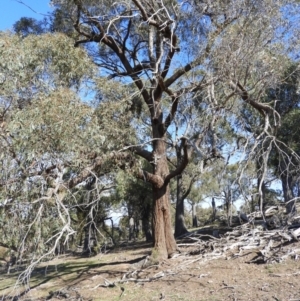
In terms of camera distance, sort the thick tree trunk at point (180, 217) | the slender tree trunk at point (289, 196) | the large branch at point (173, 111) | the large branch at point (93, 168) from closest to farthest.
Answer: the large branch at point (93, 168) < the slender tree trunk at point (289, 196) < the large branch at point (173, 111) < the thick tree trunk at point (180, 217)

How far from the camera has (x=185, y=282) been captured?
7996mm

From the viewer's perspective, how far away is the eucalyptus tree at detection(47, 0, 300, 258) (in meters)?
8.81

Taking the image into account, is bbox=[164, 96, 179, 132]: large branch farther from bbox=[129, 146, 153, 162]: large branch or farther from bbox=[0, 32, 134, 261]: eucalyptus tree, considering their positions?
bbox=[0, 32, 134, 261]: eucalyptus tree

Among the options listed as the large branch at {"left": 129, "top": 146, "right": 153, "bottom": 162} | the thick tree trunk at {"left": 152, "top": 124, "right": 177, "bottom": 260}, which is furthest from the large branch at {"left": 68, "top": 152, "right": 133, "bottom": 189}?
the thick tree trunk at {"left": 152, "top": 124, "right": 177, "bottom": 260}

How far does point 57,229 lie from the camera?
7926 mm

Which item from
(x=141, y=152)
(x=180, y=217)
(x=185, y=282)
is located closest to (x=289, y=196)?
(x=141, y=152)

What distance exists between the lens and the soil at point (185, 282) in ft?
22.3

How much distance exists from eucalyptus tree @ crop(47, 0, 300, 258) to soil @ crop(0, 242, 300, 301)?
1192 mm

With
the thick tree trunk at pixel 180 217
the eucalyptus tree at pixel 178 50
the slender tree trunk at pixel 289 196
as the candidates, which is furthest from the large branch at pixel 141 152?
the thick tree trunk at pixel 180 217

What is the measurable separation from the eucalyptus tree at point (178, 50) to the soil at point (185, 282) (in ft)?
3.91

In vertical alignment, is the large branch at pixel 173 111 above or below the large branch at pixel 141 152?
above

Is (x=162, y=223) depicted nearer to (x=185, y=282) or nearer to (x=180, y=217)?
(x=185, y=282)

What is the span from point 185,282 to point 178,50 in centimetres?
529

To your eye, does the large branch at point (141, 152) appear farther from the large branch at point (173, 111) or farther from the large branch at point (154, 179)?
the large branch at point (173, 111)
